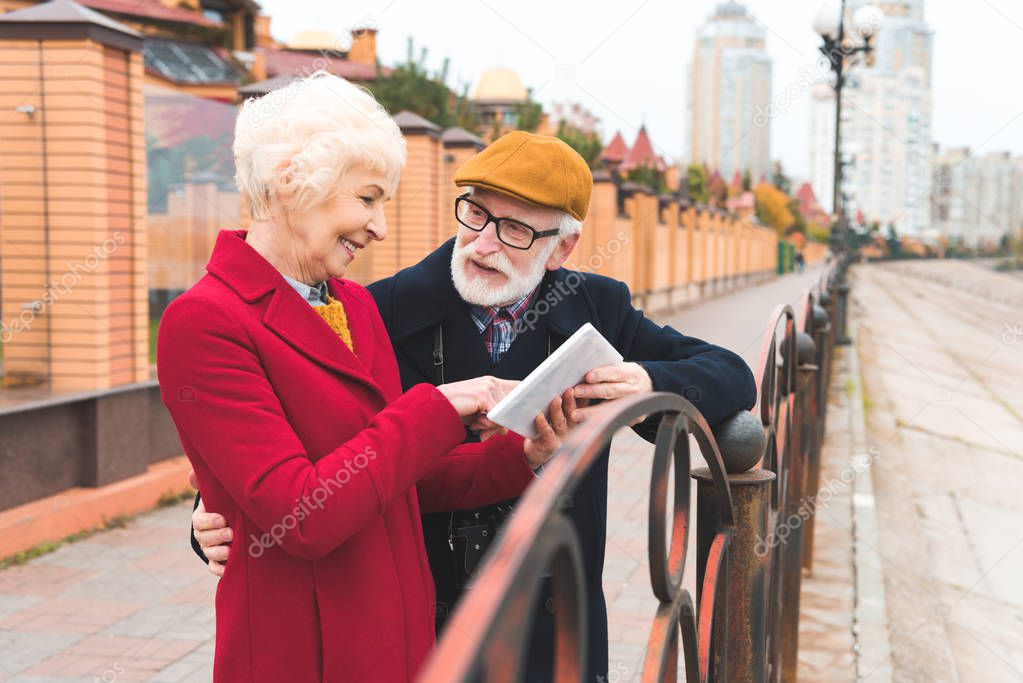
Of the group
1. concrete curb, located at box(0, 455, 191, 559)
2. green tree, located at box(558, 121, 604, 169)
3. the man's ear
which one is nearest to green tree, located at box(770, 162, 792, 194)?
green tree, located at box(558, 121, 604, 169)

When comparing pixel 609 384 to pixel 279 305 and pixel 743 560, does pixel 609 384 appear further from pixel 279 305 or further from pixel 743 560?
pixel 279 305

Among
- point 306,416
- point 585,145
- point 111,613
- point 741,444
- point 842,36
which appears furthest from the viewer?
point 585,145

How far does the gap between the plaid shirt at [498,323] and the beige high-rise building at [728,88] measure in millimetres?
110153

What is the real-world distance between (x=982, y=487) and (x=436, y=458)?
380 inches

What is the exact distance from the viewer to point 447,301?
2279mm

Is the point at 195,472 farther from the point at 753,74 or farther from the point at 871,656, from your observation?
the point at 753,74

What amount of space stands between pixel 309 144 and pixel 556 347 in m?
0.82

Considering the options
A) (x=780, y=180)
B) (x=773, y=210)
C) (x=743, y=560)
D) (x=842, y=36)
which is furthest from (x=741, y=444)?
(x=780, y=180)

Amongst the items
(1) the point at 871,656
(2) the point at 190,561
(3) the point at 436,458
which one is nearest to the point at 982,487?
(1) the point at 871,656

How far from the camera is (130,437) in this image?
Answer: 20.7ft

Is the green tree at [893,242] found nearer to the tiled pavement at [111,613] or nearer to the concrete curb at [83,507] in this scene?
the concrete curb at [83,507]

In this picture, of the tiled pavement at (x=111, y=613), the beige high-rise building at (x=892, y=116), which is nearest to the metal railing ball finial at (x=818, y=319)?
the tiled pavement at (x=111, y=613)

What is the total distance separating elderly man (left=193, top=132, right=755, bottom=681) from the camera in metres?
2.16

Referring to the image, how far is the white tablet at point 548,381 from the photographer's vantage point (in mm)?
1629
